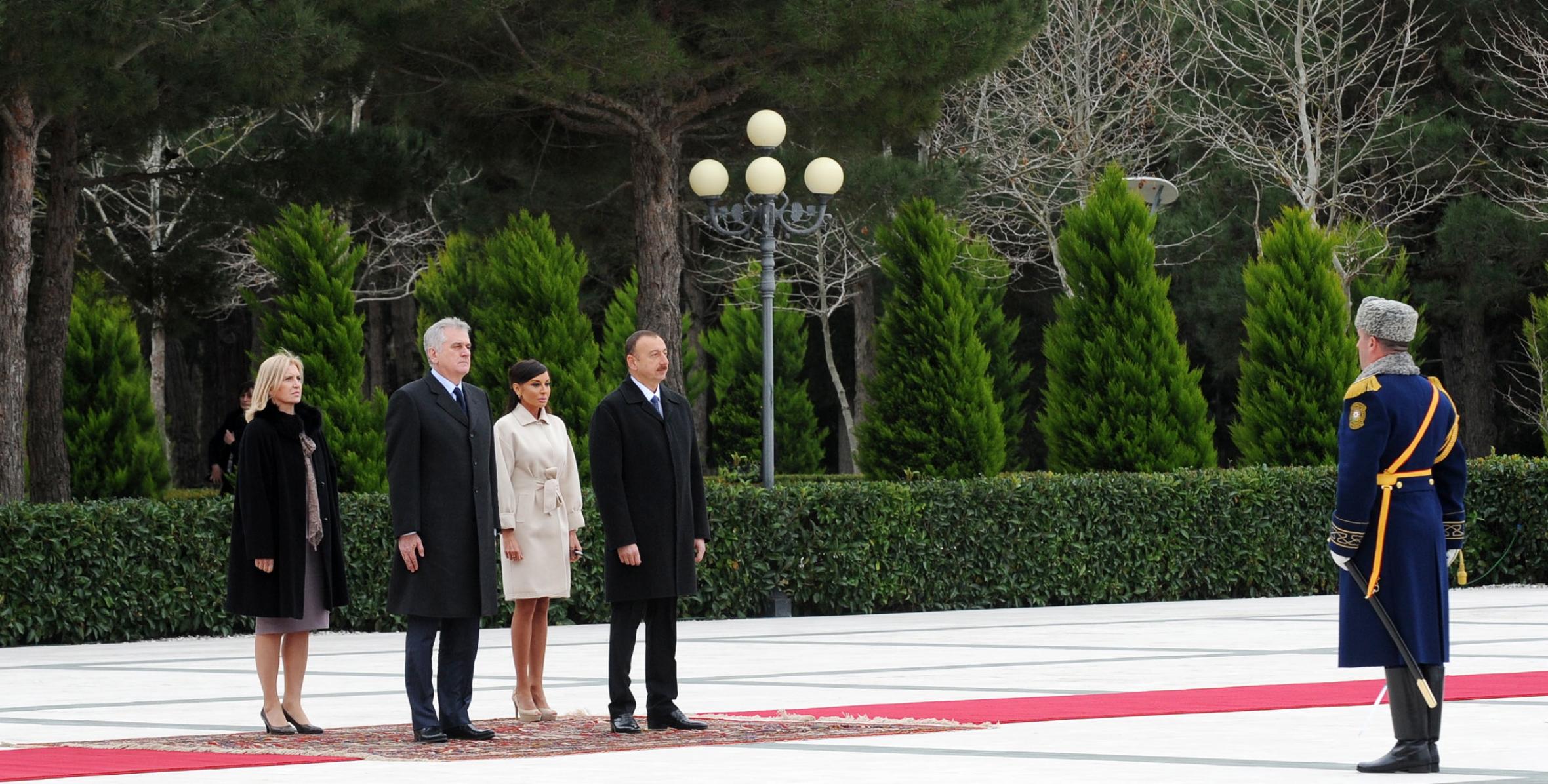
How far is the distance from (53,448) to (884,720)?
13.0 m

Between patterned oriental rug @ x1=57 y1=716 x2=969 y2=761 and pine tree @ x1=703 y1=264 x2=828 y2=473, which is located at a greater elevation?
pine tree @ x1=703 y1=264 x2=828 y2=473

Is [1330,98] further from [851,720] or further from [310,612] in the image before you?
[310,612]

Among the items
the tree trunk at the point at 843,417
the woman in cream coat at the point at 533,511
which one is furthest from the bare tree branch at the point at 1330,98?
the woman in cream coat at the point at 533,511

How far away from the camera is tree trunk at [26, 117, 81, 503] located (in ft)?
64.1

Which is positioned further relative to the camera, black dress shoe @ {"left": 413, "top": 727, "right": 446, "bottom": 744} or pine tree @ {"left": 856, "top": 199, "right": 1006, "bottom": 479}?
pine tree @ {"left": 856, "top": 199, "right": 1006, "bottom": 479}

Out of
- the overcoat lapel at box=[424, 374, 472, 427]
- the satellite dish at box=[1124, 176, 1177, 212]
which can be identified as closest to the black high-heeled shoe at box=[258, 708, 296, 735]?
the overcoat lapel at box=[424, 374, 472, 427]

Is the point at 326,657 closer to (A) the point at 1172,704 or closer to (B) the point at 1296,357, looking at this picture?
(A) the point at 1172,704

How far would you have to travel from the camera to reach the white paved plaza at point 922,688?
777cm

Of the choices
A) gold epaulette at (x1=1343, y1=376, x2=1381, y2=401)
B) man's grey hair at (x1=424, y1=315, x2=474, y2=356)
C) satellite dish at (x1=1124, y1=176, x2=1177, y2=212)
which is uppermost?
satellite dish at (x1=1124, y1=176, x2=1177, y2=212)

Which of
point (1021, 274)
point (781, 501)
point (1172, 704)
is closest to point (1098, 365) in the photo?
point (781, 501)

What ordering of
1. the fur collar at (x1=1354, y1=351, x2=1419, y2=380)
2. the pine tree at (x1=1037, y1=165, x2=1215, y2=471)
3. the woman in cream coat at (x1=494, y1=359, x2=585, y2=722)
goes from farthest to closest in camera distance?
the pine tree at (x1=1037, y1=165, x2=1215, y2=471)
the woman in cream coat at (x1=494, y1=359, x2=585, y2=722)
the fur collar at (x1=1354, y1=351, x2=1419, y2=380)

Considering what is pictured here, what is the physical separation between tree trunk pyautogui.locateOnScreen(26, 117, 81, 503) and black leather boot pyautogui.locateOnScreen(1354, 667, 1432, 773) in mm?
14423

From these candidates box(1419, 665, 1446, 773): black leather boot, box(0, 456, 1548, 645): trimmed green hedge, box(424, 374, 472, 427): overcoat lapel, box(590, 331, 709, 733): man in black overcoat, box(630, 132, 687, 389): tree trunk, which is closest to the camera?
box(1419, 665, 1446, 773): black leather boot

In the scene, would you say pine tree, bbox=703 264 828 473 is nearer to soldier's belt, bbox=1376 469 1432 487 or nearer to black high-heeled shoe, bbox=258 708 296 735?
black high-heeled shoe, bbox=258 708 296 735
